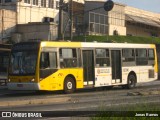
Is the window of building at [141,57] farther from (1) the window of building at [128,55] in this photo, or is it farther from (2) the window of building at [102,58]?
(2) the window of building at [102,58]

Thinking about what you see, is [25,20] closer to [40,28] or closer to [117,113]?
[40,28]

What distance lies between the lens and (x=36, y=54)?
80.3ft

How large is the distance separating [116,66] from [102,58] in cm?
156

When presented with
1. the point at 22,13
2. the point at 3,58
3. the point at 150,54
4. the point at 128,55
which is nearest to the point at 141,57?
the point at 150,54

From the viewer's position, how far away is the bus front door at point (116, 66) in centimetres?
2931

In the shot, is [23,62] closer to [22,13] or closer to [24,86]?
[24,86]

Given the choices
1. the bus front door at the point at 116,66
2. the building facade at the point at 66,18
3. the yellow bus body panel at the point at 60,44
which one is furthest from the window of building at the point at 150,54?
the building facade at the point at 66,18

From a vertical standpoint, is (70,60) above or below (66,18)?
below

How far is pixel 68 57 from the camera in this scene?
26.1m

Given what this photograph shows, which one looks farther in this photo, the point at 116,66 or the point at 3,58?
the point at 3,58

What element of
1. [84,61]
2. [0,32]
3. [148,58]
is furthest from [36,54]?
[0,32]

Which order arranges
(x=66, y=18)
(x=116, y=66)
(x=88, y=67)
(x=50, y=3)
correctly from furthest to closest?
1. (x=50, y=3)
2. (x=66, y=18)
3. (x=116, y=66)
4. (x=88, y=67)

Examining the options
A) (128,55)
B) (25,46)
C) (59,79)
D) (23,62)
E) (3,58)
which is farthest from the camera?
(3,58)

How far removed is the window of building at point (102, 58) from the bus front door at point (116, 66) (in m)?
0.61
